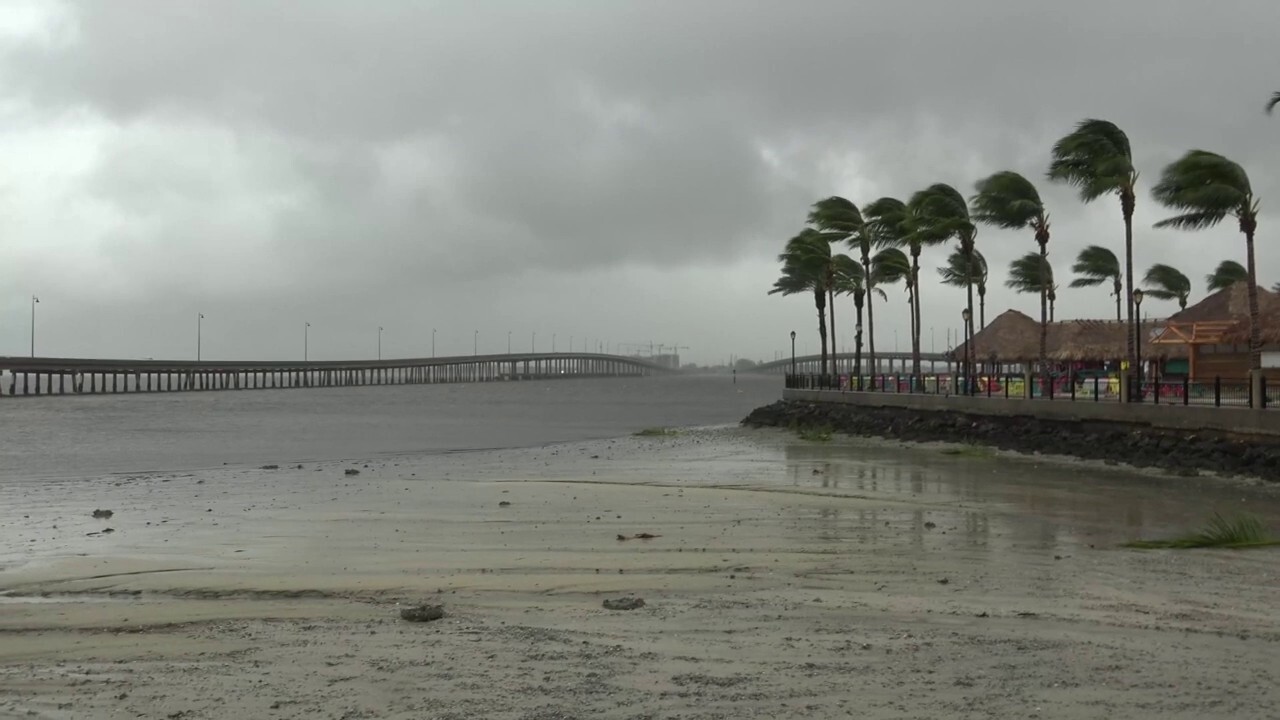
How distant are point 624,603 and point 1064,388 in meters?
27.4

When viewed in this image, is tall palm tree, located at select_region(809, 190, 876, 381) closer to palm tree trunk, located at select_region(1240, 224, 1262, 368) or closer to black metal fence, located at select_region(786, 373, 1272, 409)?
black metal fence, located at select_region(786, 373, 1272, 409)

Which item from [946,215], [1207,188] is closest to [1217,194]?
[1207,188]

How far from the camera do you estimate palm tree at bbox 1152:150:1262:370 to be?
24328mm

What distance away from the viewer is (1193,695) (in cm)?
528

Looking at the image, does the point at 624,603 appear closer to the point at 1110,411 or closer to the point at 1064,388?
the point at 1110,411

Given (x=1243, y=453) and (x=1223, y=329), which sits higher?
(x=1223, y=329)

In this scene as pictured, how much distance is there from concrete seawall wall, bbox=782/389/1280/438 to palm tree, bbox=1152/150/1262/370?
367 centimetres

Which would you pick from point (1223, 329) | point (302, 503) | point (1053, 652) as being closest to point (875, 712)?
point (1053, 652)

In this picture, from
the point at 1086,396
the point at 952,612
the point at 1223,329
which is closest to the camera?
the point at 952,612

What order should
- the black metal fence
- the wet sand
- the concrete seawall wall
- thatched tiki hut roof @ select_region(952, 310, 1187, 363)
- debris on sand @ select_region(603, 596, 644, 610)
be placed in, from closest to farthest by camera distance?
1. the wet sand
2. debris on sand @ select_region(603, 596, 644, 610)
3. the concrete seawall wall
4. the black metal fence
5. thatched tiki hut roof @ select_region(952, 310, 1187, 363)

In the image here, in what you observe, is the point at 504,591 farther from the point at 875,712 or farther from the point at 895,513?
the point at 895,513

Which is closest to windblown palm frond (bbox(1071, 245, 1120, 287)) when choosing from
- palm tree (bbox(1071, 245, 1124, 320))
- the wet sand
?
palm tree (bbox(1071, 245, 1124, 320))

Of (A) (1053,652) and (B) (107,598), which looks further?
(B) (107,598)

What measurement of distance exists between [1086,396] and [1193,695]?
24284mm
